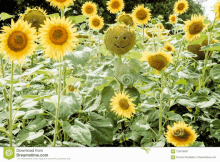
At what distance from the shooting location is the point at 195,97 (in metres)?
1.03

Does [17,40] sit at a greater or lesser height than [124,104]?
greater

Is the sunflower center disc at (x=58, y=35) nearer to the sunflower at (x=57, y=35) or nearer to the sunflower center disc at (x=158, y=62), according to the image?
the sunflower at (x=57, y=35)

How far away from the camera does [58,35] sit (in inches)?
28.5

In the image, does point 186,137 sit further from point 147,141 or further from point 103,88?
point 103,88

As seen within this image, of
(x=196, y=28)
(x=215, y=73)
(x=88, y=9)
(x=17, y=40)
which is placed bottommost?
(x=215, y=73)

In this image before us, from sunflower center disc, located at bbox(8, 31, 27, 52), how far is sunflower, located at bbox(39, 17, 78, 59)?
0.25ft

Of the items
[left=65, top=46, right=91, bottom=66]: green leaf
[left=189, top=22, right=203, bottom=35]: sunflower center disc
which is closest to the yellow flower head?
[left=189, top=22, right=203, bottom=35]: sunflower center disc

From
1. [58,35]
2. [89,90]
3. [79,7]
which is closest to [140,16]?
[89,90]

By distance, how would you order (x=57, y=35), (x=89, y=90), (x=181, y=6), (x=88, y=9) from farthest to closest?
1. (x=181, y=6)
2. (x=88, y=9)
3. (x=89, y=90)
4. (x=57, y=35)

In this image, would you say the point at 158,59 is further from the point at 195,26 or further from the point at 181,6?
the point at 181,6

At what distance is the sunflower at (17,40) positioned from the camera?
73cm

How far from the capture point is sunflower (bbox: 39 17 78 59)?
722mm

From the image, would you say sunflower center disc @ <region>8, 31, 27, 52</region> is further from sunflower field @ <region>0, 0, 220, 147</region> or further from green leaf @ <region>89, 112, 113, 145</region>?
green leaf @ <region>89, 112, 113, 145</region>

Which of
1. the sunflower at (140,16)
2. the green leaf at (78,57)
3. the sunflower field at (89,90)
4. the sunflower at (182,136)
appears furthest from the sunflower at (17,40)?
the sunflower at (140,16)
